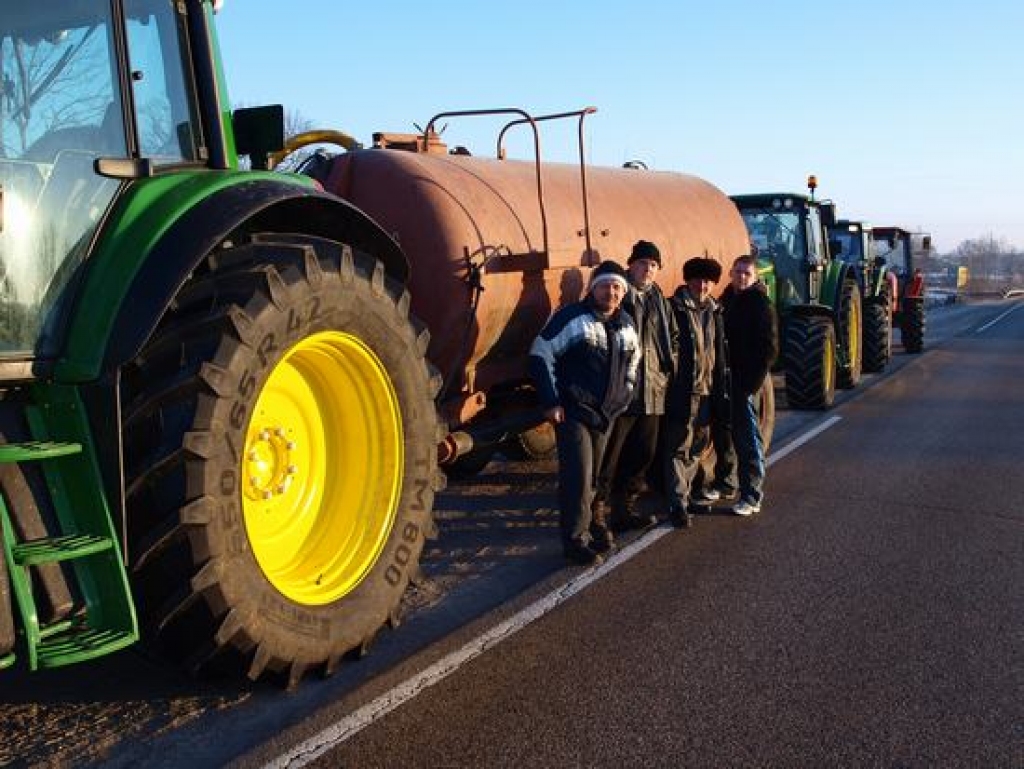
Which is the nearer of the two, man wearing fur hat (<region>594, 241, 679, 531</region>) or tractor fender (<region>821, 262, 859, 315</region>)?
man wearing fur hat (<region>594, 241, 679, 531</region>)

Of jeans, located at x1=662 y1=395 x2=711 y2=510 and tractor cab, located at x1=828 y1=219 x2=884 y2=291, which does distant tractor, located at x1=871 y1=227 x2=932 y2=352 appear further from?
jeans, located at x1=662 y1=395 x2=711 y2=510

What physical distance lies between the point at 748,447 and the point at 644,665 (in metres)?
3.11

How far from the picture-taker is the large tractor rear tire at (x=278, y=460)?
11.0 ft

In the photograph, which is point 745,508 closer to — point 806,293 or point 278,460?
point 278,460

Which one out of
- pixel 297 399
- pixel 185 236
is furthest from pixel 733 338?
pixel 185 236

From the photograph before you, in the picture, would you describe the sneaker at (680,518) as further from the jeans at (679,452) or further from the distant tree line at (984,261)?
the distant tree line at (984,261)

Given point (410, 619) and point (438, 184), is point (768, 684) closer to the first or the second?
point (410, 619)

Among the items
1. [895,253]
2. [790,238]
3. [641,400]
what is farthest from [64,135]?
[895,253]

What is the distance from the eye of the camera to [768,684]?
4.12 meters

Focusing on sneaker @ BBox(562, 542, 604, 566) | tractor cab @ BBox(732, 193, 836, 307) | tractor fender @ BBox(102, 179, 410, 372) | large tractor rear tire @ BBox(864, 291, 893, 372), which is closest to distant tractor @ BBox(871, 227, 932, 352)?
large tractor rear tire @ BBox(864, 291, 893, 372)

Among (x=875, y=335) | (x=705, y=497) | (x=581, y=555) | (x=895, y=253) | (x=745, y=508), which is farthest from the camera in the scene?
(x=895, y=253)

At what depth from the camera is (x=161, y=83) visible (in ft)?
12.7

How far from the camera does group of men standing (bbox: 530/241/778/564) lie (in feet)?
19.4

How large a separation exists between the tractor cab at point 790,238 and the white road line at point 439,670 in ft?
23.0
